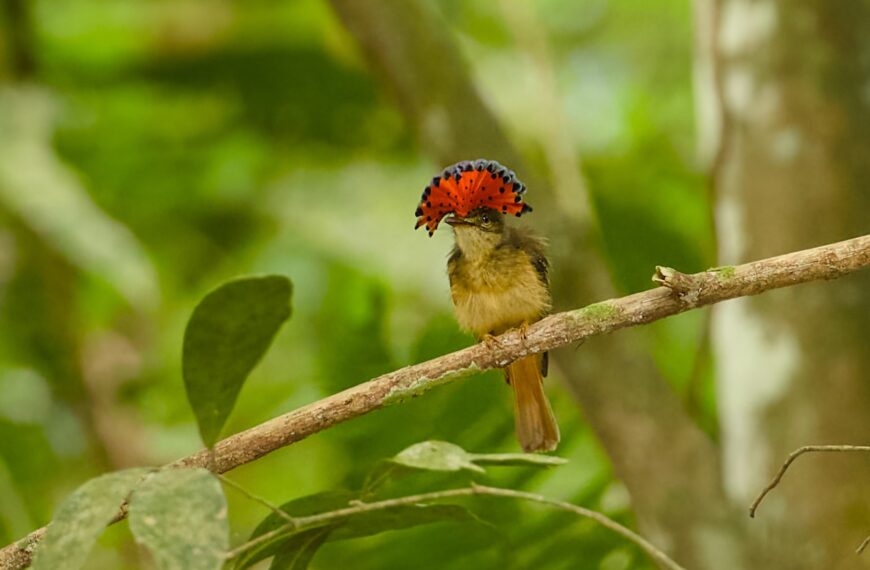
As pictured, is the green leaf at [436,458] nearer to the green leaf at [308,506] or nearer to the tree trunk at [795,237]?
the green leaf at [308,506]

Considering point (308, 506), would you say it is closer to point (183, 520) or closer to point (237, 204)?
point (183, 520)

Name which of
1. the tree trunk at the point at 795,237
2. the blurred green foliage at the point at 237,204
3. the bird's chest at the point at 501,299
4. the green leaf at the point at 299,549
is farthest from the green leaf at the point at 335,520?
the blurred green foliage at the point at 237,204

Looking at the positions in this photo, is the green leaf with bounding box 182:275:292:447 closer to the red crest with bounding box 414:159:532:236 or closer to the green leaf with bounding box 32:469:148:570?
the green leaf with bounding box 32:469:148:570

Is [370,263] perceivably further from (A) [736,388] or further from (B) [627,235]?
(A) [736,388]

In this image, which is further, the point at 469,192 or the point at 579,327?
the point at 469,192

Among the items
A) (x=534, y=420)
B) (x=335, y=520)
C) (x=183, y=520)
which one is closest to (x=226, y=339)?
(x=183, y=520)

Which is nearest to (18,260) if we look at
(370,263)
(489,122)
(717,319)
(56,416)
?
(56,416)
